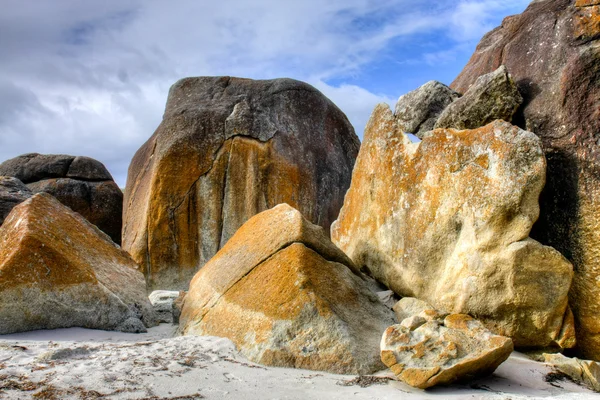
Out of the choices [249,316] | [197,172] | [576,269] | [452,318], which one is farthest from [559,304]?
[197,172]

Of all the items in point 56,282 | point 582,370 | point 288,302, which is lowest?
point 582,370

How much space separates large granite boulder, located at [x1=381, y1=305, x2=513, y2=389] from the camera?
4105mm

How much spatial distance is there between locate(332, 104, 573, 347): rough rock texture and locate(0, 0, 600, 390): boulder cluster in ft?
0.05

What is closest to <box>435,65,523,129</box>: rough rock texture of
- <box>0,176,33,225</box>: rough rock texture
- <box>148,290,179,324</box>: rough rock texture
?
<box>148,290,179,324</box>: rough rock texture

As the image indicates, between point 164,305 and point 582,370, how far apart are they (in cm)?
461

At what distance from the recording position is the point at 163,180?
10.7 metres

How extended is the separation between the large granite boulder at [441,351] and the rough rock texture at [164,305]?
3.16m

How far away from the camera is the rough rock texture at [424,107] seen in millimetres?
7094

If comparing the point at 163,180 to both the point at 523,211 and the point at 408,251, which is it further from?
the point at 523,211

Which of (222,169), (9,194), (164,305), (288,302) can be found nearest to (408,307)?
(288,302)

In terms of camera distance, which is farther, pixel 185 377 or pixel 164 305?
pixel 164 305

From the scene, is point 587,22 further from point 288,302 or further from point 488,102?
point 288,302

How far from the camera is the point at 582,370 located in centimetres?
467

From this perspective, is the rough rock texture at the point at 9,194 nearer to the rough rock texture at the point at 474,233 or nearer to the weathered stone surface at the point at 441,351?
the rough rock texture at the point at 474,233
